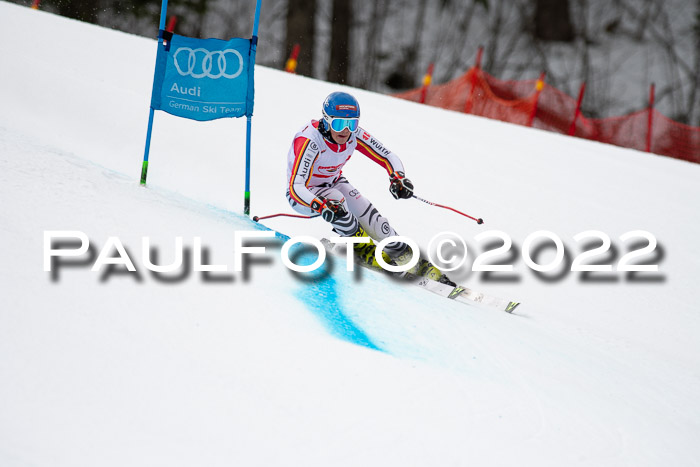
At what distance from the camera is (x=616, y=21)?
77.0 feet

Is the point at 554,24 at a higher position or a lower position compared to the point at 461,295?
higher

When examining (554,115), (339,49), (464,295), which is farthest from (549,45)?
(464,295)

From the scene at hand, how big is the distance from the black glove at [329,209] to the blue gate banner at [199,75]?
118 cm

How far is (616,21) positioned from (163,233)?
23758mm

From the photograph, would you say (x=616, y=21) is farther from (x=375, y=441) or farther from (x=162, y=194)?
(x=375, y=441)

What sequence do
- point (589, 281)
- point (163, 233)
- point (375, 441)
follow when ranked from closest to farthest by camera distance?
point (375, 441), point (163, 233), point (589, 281)

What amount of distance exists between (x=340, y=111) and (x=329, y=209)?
75 centimetres

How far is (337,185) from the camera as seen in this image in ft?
16.5

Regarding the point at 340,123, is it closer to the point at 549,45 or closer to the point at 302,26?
the point at 302,26

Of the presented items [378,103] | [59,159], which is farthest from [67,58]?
[59,159]

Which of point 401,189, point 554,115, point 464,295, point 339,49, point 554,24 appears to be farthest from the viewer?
point 554,24

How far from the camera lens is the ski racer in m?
4.59

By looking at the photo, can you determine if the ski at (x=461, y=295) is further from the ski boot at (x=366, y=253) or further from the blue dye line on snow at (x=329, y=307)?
the blue dye line on snow at (x=329, y=307)

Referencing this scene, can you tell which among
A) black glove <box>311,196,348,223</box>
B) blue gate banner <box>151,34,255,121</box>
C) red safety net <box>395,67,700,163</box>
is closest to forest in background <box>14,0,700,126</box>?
red safety net <box>395,67,700,163</box>
